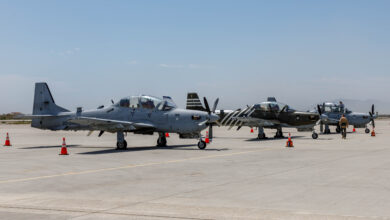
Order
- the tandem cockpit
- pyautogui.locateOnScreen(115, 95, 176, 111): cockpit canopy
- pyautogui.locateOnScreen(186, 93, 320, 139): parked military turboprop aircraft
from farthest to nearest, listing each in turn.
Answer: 1. the tandem cockpit
2. pyautogui.locateOnScreen(186, 93, 320, 139): parked military turboprop aircraft
3. pyautogui.locateOnScreen(115, 95, 176, 111): cockpit canopy

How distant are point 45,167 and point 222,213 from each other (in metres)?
9.04

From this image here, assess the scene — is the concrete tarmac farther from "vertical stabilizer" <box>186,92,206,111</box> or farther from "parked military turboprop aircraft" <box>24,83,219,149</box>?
"vertical stabilizer" <box>186,92,206,111</box>

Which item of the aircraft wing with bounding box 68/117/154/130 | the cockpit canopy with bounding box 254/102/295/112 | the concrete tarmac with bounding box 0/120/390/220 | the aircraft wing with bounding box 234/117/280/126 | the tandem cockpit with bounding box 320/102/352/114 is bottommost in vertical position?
the concrete tarmac with bounding box 0/120/390/220

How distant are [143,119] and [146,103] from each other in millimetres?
824

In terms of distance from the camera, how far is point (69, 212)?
7.57 meters

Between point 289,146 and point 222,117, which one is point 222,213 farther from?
point 222,117

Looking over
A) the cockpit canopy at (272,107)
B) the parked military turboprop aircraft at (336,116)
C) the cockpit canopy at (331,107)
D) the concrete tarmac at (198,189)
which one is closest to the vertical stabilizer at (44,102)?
the concrete tarmac at (198,189)

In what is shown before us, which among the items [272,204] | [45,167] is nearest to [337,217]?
[272,204]

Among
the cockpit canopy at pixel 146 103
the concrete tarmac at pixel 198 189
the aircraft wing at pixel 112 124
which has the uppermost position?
the cockpit canopy at pixel 146 103

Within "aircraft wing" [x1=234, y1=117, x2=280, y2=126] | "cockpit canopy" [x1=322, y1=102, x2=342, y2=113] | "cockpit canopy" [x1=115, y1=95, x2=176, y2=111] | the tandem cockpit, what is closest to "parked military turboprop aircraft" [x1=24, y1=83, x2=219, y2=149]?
"cockpit canopy" [x1=115, y1=95, x2=176, y2=111]

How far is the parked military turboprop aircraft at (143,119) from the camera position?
2144cm

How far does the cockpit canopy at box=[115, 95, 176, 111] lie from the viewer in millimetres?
22672

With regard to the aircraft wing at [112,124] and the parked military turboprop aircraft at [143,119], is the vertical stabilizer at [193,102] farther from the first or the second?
the aircraft wing at [112,124]

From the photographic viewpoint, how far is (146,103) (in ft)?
75.0
